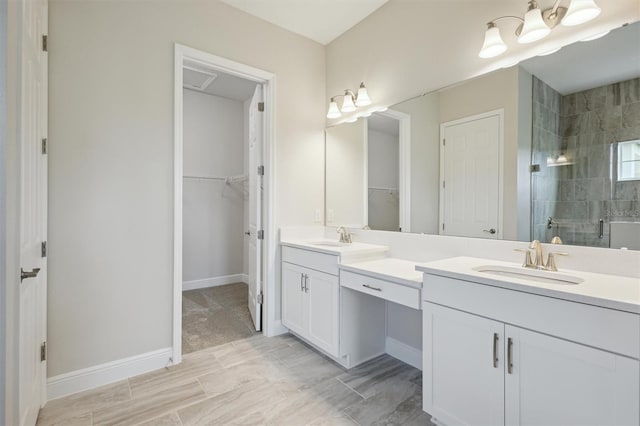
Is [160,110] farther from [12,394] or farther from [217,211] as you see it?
[217,211]

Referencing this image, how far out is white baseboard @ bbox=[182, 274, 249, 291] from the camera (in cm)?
422

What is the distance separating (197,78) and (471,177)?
3.42m

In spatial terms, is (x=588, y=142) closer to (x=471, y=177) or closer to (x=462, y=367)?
(x=471, y=177)

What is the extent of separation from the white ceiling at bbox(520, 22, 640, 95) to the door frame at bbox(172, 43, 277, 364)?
6.37 ft

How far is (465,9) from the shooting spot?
6.47 ft

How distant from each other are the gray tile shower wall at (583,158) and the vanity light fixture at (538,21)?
242 mm

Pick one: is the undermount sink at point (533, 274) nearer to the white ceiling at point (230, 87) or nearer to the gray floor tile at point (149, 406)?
the gray floor tile at point (149, 406)

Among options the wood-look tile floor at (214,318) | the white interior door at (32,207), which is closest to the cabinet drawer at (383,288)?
the wood-look tile floor at (214,318)

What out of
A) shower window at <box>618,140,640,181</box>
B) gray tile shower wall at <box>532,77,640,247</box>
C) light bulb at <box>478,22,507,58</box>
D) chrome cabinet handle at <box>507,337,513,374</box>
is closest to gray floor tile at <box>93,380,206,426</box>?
chrome cabinet handle at <box>507,337,513,374</box>

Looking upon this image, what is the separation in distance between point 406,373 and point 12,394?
6.80 feet

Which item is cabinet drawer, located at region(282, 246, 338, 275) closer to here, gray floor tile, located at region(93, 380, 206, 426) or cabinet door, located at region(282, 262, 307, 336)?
cabinet door, located at region(282, 262, 307, 336)

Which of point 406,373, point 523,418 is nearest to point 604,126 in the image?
point 523,418

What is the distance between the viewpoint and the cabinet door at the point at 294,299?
8.29 feet

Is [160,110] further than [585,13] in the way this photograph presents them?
Yes
